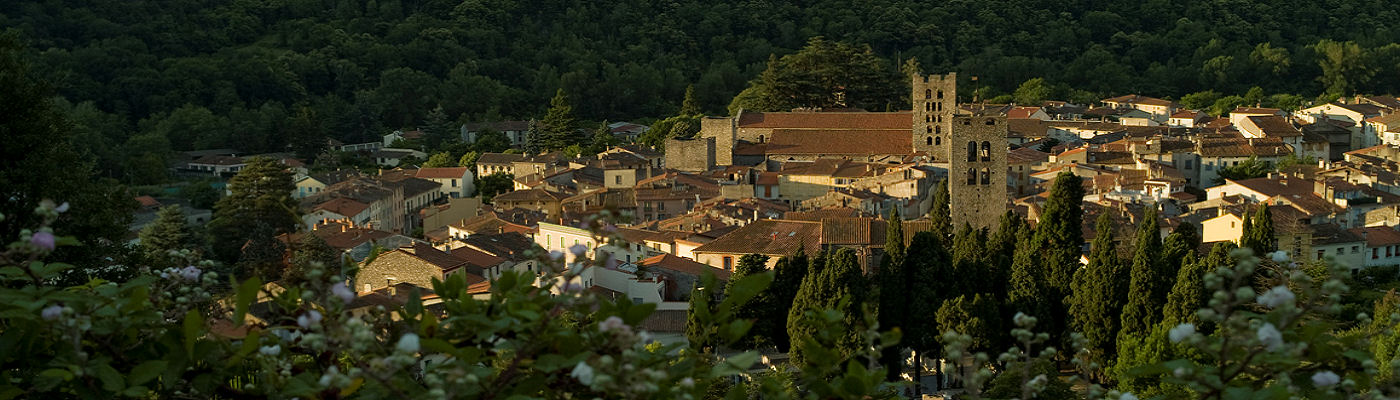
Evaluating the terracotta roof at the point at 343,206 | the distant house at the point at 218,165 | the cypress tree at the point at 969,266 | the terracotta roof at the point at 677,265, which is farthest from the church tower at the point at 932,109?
the distant house at the point at 218,165

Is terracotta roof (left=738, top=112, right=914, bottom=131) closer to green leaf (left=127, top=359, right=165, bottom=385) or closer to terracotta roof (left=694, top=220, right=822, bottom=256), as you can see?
terracotta roof (left=694, top=220, right=822, bottom=256)

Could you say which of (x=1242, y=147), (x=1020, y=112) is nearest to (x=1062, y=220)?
(x=1242, y=147)

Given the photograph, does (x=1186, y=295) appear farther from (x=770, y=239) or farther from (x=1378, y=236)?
(x=1378, y=236)

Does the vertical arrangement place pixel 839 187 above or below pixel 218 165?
above

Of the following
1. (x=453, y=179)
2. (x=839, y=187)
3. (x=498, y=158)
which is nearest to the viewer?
(x=839, y=187)

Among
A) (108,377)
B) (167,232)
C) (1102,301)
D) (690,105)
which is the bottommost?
(690,105)

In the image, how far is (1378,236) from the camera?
2664 cm

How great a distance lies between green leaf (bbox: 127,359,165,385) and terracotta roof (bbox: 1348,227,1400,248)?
2596 centimetres

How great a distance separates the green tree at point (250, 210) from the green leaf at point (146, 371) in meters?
25.1

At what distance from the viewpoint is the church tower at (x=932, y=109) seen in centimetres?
3841

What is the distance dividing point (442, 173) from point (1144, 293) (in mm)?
24603

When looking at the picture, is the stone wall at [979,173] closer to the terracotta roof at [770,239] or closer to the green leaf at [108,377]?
the terracotta roof at [770,239]

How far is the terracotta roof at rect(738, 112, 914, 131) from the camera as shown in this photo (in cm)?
3991

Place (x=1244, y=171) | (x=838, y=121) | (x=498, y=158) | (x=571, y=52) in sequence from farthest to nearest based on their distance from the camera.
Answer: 1. (x=571, y=52)
2. (x=498, y=158)
3. (x=838, y=121)
4. (x=1244, y=171)
